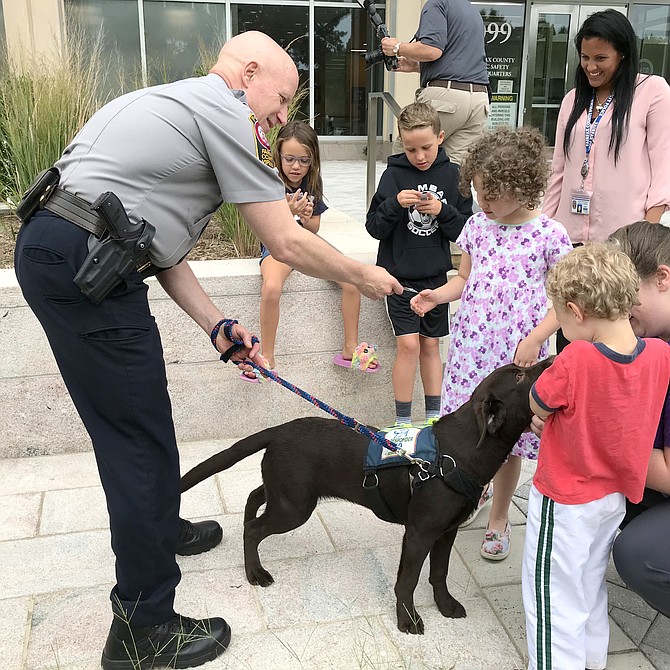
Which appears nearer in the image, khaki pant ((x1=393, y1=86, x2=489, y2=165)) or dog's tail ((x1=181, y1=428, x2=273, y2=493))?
dog's tail ((x1=181, y1=428, x2=273, y2=493))

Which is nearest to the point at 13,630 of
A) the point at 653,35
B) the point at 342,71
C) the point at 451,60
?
the point at 451,60

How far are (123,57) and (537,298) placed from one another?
11599 mm

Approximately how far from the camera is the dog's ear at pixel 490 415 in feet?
8.19

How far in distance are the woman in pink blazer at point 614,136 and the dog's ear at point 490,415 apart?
1732 millimetres

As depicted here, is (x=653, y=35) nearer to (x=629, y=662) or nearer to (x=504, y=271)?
(x=504, y=271)

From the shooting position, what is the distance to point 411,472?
8.81ft

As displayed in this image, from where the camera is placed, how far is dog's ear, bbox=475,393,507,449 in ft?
8.19

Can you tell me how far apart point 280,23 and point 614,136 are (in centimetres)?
1106

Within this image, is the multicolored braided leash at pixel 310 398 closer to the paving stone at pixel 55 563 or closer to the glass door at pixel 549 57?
the paving stone at pixel 55 563

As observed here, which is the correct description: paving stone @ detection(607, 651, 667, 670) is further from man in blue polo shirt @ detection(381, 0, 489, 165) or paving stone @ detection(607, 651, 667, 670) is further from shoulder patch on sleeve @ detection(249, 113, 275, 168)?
man in blue polo shirt @ detection(381, 0, 489, 165)

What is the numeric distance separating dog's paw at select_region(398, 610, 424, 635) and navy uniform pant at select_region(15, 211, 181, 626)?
85cm

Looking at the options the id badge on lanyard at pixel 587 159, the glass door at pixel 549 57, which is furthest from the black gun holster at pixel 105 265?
the glass door at pixel 549 57

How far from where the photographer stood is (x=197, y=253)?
5172 mm

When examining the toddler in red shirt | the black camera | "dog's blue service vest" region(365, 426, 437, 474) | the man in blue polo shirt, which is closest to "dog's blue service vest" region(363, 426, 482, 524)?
"dog's blue service vest" region(365, 426, 437, 474)
